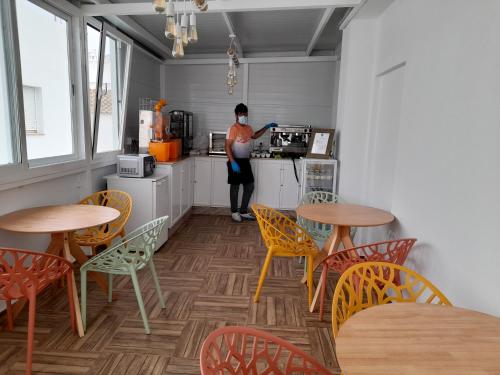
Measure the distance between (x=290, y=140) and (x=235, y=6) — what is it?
8.95 ft

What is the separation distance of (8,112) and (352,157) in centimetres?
338

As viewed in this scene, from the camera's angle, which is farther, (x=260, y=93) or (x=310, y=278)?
(x=260, y=93)

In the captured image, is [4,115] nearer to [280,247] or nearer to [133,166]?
[133,166]

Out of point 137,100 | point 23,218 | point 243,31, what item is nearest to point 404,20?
point 243,31

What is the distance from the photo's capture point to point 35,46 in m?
2.89

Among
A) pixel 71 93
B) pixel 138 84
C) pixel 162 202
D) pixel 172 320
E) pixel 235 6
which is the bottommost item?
pixel 172 320

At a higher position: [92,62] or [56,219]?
[92,62]

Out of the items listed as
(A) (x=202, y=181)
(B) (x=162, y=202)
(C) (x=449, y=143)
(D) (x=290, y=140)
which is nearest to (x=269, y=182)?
(D) (x=290, y=140)

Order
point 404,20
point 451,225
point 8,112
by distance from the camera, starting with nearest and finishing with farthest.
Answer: point 451,225 < point 8,112 < point 404,20

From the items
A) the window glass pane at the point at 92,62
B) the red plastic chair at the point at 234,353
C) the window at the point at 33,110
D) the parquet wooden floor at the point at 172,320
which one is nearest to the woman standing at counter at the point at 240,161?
the parquet wooden floor at the point at 172,320

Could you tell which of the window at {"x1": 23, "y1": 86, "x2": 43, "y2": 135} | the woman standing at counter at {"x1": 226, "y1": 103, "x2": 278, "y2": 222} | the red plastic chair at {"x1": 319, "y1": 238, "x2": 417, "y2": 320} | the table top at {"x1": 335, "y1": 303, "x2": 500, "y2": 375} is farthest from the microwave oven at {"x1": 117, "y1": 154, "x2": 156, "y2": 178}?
the table top at {"x1": 335, "y1": 303, "x2": 500, "y2": 375}

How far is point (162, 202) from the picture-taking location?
3.97m

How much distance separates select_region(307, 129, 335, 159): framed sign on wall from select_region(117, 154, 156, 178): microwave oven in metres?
2.12

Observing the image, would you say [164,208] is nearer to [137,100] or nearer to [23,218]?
[23,218]
